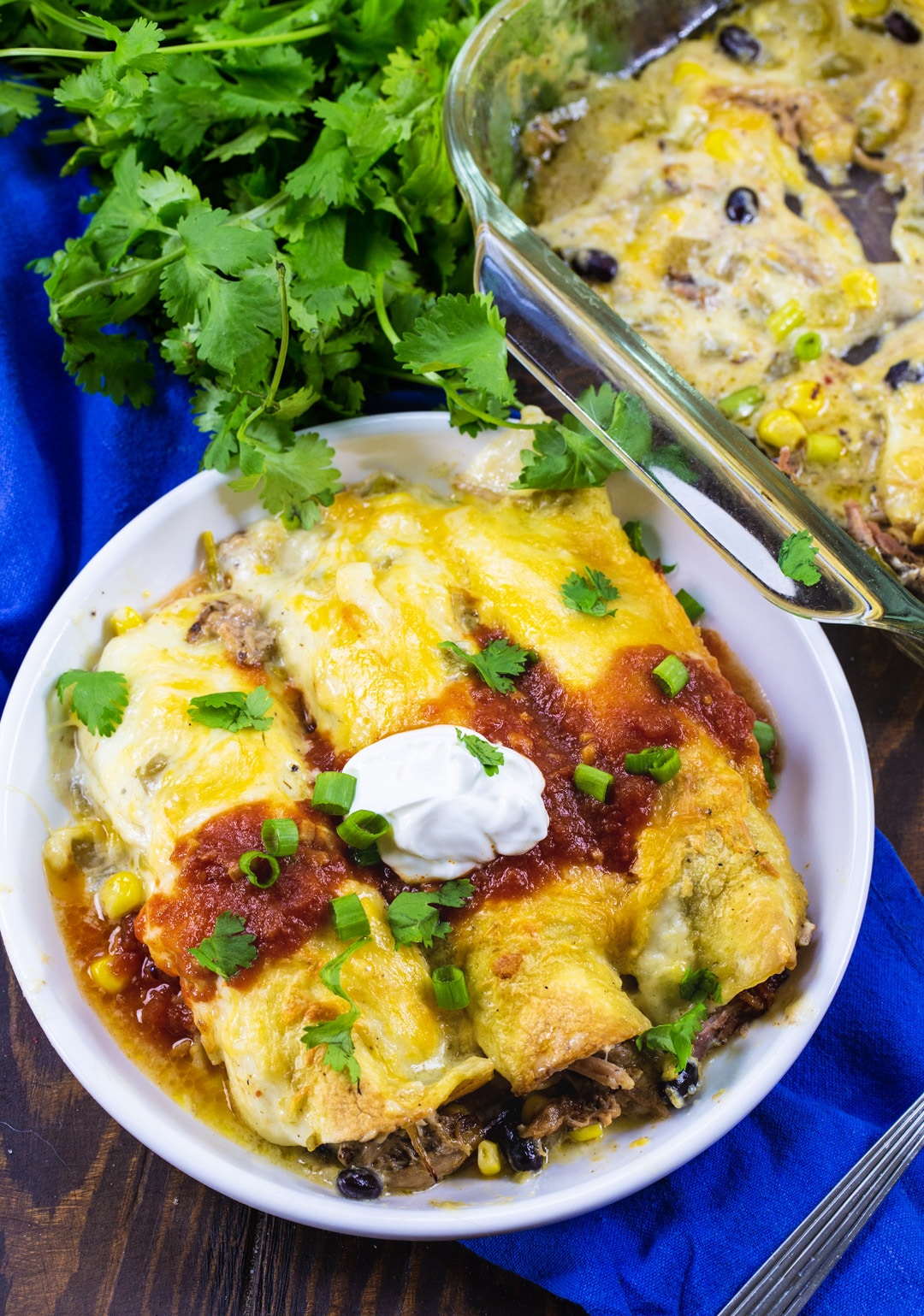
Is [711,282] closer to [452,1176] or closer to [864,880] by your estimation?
[864,880]

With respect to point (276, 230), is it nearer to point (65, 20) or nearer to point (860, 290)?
point (65, 20)

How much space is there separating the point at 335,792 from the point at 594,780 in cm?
62

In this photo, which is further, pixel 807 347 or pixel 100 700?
pixel 807 347

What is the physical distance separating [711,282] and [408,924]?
227 centimetres

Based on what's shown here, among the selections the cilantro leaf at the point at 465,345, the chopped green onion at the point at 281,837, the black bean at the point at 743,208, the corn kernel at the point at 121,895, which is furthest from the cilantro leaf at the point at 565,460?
the corn kernel at the point at 121,895

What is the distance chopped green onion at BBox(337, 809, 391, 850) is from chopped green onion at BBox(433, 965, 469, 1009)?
13.6 inches

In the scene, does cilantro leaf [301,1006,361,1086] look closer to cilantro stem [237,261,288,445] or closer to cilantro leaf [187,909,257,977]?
cilantro leaf [187,909,257,977]

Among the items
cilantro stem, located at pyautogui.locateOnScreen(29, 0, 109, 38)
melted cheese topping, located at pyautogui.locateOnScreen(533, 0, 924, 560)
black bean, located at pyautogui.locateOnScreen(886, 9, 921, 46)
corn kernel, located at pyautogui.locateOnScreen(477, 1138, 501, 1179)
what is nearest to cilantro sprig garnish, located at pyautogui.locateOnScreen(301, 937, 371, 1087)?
corn kernel, located at pyautogui.locateOnScreen(477, 1138, 501, 1179)

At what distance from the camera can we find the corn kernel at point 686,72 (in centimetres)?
391

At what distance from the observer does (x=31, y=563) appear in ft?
11.2

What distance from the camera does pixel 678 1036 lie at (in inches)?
103

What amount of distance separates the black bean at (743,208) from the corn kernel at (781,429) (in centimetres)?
69

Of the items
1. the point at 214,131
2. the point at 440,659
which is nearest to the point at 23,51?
the point at 214,131

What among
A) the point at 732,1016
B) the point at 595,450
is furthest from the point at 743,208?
the point at 732,1016
